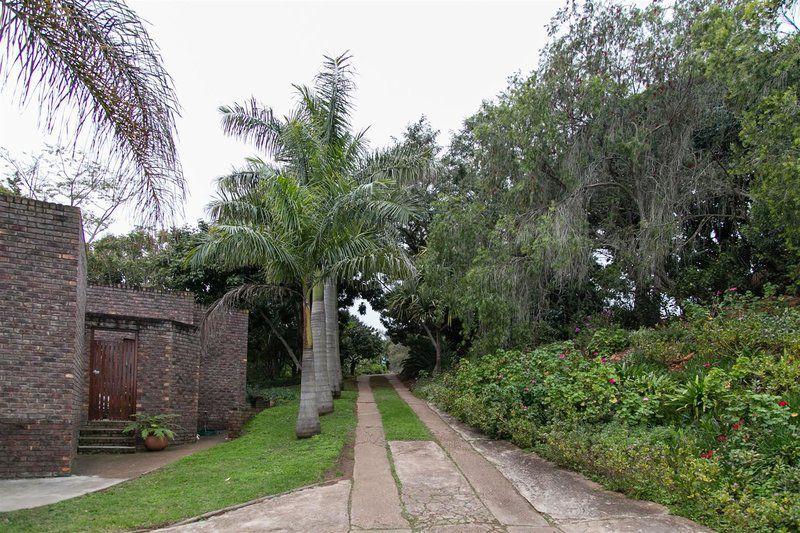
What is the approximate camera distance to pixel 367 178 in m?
14.2

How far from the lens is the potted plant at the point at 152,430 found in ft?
36.2

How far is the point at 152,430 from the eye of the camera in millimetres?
11141

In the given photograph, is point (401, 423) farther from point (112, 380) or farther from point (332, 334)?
point (332, 334)

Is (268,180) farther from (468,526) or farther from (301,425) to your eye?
(468,526)

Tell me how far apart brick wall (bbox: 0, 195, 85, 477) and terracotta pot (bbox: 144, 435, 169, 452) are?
2627 millimetres

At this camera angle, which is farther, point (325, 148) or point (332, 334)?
point (332, 334)

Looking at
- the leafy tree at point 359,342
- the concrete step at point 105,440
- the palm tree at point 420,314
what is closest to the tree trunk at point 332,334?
the palm tree at point 420,314

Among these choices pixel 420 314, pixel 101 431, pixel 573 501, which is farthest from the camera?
pixel 420 314

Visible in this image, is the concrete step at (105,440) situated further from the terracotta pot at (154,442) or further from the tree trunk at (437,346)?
the tree trunk at (437,346)

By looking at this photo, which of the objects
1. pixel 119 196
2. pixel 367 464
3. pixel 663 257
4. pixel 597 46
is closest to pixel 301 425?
pixel 367 464

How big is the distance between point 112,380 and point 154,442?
1.74 m

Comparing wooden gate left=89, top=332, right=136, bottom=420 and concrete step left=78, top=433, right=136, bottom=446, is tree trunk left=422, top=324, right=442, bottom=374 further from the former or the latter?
concrete step left=78, top=433, right=136, bottom=446

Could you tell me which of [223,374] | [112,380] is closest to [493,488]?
[112,380]

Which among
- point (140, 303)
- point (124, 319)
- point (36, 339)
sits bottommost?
point (36, 339)
